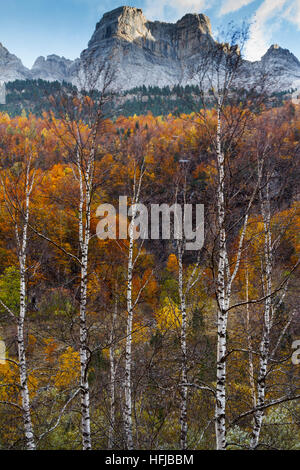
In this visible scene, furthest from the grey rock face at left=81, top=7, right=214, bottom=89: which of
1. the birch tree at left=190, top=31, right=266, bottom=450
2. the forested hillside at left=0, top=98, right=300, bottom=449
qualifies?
the birch tree at left=190, top=31, right=266, bottom=450

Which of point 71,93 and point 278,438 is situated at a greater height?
point 71,93

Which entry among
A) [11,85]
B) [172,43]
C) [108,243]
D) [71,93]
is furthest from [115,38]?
[71,93]

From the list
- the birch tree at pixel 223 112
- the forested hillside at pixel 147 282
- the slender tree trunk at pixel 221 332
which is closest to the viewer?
the slender tree trunk at pixel 221 332

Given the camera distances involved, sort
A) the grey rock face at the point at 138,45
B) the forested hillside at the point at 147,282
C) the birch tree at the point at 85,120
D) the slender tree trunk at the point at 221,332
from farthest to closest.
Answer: the grey rock face at the point at 138,45 < the birch tree at the point at 85,120 < the forested hillside at the point at 147,282 < the slender tree trunk at the point at 221,332

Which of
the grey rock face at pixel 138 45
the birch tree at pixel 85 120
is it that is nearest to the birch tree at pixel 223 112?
the birch tree at pixel 85 120

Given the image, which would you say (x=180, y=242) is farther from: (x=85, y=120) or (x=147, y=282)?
(x=85, y=120)

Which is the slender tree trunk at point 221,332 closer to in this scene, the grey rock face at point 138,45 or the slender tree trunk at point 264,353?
the slender tree trunk at point 264,353

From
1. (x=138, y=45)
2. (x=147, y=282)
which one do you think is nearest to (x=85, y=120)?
(x=147, y=282)

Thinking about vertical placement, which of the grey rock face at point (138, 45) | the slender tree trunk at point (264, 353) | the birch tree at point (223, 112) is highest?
the grey rock face at point (138, 45)
